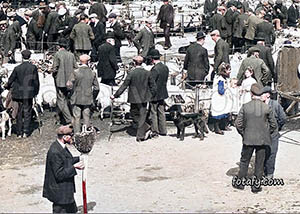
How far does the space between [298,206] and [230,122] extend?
17.1 feet

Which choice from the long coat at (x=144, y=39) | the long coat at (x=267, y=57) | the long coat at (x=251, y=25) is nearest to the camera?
the long coat at (x=267, y=57)

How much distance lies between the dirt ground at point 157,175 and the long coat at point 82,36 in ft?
13.8

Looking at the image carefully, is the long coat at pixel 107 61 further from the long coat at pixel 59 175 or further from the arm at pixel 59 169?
the arm at pixel 59 169

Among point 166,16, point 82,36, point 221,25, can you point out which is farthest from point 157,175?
point 166,16

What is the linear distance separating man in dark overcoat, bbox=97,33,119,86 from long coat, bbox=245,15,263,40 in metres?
5.89

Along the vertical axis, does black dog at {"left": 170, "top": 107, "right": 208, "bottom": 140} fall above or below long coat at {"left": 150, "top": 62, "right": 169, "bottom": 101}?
below

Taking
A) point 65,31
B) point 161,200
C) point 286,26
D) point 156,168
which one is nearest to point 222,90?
point 156,168

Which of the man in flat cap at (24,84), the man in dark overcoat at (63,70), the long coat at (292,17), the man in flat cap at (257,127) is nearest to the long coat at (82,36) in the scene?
the man in dark overcoat at (63,70)

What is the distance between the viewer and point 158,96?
53.7 ft

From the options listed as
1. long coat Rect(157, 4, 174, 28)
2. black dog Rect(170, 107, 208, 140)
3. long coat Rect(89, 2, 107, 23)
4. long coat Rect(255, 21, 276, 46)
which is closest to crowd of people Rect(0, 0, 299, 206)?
long coat Rect(255, 21, 276, 46)

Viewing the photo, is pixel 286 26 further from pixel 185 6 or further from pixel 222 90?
pixel 222 90

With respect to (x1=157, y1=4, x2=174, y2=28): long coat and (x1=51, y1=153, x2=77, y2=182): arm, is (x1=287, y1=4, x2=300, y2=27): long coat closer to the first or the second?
(x1=157, y1=4, x2=174, y2=28): long coat

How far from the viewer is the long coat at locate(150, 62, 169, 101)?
53.2 ft

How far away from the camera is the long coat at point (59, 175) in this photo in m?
10.5
